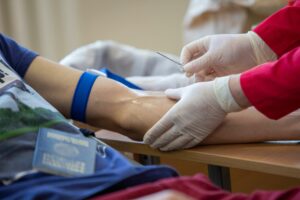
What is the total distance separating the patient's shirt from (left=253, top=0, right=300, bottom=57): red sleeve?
605 mm

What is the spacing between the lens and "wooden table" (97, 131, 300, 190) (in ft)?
2.82

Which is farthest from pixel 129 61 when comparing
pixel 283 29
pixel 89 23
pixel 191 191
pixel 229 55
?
pixel 191 191

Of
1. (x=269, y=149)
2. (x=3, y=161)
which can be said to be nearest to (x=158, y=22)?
(x=269, y=149)

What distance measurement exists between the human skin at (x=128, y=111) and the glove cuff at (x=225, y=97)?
3.0 inches

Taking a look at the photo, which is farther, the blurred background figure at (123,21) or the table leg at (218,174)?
the blurred background figure at (123,21)

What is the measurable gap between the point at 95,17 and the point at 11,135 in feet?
6.56

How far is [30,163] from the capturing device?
2.51 feet

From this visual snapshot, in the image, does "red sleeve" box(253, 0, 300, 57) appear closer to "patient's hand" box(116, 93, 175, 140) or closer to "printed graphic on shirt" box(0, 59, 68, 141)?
"patient's hand" box(116, 93, 175, 140)

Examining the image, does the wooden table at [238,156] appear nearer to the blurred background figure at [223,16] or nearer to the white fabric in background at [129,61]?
the white fabric in background at [129,61]

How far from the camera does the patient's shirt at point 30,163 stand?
71 cm

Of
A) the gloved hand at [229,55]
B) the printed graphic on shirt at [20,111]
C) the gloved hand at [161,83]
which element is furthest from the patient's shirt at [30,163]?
the gloved hand at [161,83]

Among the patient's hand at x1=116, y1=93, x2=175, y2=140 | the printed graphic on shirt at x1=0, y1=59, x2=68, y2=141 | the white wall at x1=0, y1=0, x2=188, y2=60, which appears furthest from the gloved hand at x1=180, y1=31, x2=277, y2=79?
the white wall at x1=0, y1=0, x2=188, y2=60

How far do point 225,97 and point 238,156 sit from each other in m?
0.13

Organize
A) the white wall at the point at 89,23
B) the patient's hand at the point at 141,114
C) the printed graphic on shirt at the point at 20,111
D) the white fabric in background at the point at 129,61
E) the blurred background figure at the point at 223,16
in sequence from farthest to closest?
the white wall at the point at 89,23
the blurred background figure at the point at 223,16
the white fabric in background at the point at 129,61
the patient's hand at the point at 141,114
the printed graphic on shirt at the point at 20,111
